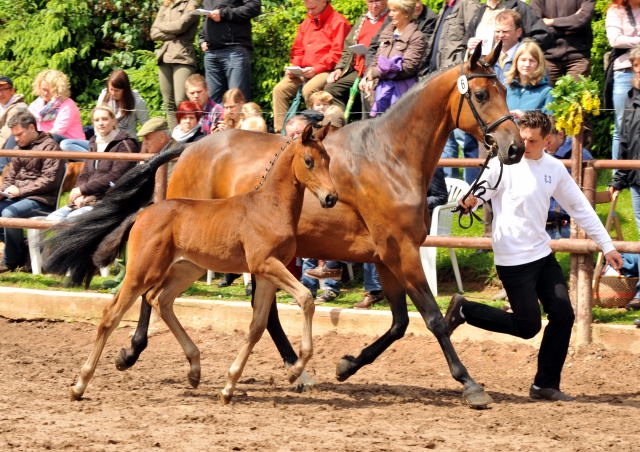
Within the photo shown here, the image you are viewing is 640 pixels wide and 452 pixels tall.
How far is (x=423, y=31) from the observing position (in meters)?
10.3

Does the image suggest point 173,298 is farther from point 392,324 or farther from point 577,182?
point 577,182

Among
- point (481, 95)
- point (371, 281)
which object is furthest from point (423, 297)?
point (371, 281)

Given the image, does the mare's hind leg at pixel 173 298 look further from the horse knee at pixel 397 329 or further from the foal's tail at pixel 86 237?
the horse knee at pixel 397 329

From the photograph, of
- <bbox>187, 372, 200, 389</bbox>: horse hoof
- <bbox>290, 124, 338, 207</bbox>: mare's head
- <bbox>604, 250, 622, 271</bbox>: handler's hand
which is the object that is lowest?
<bbox>187, 372, 200, 389</bbox>: horse hoof

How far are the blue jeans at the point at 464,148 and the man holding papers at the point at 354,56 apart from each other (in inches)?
35.9

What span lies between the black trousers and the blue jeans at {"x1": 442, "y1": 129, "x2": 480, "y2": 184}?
9.21 feet

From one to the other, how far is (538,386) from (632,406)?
→ 59 cm

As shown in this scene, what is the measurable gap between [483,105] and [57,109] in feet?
21.2

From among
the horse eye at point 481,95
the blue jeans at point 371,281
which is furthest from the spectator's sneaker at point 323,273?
the horse eye at point 481,95

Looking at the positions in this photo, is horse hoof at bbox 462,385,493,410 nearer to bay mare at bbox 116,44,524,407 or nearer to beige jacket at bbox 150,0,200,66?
bay mare at bbox 116,44,524,407

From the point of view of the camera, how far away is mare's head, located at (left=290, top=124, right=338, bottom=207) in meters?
6.73

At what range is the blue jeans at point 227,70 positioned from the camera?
1167 centimetres

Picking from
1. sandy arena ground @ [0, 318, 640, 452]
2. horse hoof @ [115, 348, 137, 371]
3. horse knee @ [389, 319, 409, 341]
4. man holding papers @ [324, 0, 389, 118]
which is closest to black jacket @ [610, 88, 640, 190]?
sandy arena ground @ [0, 318, 640, 452]

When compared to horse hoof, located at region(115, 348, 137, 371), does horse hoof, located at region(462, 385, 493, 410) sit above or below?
above
